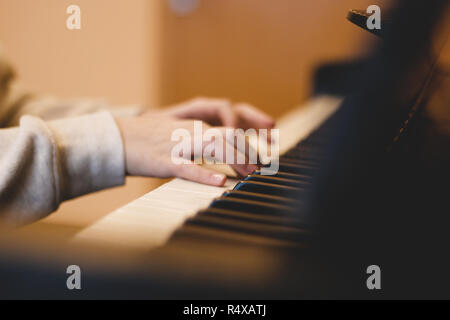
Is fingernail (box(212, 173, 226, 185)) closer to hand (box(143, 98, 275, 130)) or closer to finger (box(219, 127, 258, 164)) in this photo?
finger (box(219, 127, 258, 164))

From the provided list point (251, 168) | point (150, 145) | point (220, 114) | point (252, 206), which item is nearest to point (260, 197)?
point (252, 206)

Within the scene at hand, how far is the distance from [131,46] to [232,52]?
67cm

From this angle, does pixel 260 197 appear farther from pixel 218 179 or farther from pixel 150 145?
pixel 150 145

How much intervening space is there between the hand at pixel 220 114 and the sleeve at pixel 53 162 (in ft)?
0.80

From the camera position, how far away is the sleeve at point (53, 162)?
53cm

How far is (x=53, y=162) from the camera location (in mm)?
565

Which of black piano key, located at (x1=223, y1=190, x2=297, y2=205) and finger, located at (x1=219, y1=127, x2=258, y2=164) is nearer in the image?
→ black piano key, located at (x1=223, y1=190, x2=297, y2=205)

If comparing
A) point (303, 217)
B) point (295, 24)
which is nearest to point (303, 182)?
point (303, 217)

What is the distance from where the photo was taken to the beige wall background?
204 cm

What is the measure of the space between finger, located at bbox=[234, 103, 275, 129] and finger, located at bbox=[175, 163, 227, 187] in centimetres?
33

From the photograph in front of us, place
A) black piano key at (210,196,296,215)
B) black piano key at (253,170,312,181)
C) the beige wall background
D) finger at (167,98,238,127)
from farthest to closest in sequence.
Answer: the beige wall background → finger at (167,98,238,127) → black piano key at (253,170,312,181) → black piano key at (210,196,296,215)

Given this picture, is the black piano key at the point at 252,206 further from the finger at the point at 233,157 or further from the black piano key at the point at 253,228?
the finger at the point at 233,157

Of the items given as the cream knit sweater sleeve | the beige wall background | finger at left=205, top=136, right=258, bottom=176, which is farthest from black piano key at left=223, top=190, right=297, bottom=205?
the beige wall background

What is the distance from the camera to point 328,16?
2.31m
